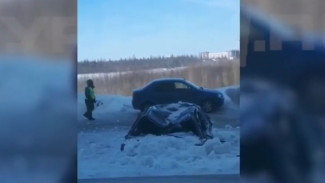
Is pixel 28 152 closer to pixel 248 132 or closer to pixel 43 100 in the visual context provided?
pixel 43 100

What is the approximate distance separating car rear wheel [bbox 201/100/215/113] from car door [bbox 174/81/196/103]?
8 centimetres

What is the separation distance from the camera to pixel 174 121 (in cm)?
518

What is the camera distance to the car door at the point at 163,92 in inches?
201

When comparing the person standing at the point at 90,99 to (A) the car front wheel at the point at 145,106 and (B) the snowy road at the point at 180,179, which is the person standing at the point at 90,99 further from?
(B) the snowy road at the point at 180,179

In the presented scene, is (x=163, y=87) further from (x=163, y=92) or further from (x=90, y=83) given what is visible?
(x=90, y=83)

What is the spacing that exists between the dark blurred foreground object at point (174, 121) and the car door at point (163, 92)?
35 millimetres

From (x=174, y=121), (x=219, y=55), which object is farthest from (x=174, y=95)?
(x=219, y=55)

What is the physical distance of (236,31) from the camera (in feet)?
16.9

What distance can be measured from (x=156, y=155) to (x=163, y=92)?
431 millimetres

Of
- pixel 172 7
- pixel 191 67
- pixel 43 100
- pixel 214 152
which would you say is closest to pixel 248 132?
pixel 214 152

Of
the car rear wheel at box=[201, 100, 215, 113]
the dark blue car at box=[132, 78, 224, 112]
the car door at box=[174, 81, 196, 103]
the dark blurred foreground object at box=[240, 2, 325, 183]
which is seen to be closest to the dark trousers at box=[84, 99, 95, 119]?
the dark blue car at box=[132, 78, 224, 112]

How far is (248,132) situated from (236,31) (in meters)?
0.70

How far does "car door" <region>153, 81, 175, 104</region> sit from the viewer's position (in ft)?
16.8

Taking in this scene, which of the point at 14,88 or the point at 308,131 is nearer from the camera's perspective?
the point at 14,88
